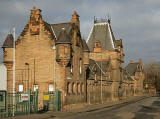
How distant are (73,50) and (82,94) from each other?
785cm

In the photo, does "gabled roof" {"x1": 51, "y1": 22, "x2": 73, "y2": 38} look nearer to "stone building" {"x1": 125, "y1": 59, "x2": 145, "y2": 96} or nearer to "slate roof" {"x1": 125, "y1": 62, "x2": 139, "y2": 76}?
"stone building" {"x1": 125, "y1": 59, "x2": 145, "y2": 96}

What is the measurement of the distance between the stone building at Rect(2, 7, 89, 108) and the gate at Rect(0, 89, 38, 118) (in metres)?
7.00

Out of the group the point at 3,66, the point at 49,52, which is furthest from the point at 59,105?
the point at 3,66

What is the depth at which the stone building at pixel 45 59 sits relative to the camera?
36.6 meters

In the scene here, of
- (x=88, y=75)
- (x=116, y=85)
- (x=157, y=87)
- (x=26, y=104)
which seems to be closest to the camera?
(x=26, y=104)

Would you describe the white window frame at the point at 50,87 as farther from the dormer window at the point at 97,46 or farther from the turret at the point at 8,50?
the dormer window at the point at 97,46

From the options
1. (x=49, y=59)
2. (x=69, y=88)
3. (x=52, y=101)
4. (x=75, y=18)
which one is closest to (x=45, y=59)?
(x=49, y=59)

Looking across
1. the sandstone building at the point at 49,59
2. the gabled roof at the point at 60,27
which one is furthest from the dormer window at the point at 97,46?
the gabled roof at the point at 60,27

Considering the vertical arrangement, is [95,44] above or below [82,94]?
above

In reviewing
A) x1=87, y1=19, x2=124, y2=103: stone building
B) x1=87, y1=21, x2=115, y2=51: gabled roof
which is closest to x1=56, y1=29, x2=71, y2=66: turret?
x1=87, y1=19, x2=124, y2=103: stone building

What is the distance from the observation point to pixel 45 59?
3784cm

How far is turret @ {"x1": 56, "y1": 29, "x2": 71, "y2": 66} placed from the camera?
36.2 m

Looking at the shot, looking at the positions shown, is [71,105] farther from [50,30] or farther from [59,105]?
[50,30]

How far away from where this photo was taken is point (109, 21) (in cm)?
7481
